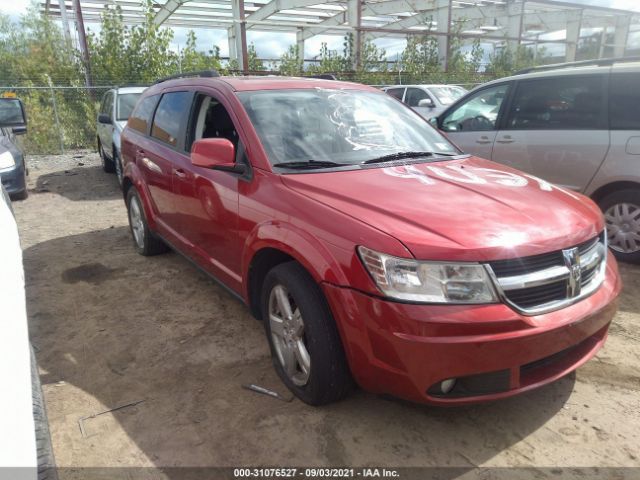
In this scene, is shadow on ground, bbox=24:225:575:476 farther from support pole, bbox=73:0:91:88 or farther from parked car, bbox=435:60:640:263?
support pole, bbox=73:0:91:88

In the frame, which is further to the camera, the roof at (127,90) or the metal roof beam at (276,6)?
the metal roof beam at (276,6)

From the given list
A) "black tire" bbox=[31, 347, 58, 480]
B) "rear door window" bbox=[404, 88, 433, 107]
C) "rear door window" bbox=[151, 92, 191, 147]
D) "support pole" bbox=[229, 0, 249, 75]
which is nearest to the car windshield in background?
"rear door window" bbox=[151, 92, 191, 147]

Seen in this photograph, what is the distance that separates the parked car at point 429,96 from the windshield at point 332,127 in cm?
795

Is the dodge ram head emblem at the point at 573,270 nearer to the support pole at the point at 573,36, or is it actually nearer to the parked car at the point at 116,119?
the parked car at the point at 116,119

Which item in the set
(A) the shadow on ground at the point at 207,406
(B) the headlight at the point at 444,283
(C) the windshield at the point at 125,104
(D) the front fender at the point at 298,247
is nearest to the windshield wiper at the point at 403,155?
(D) the front fender at the point at 298,247

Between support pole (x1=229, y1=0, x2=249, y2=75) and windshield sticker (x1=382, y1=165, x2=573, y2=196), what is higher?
support pole (x1=229, y1=0, x2=249, y2=75)

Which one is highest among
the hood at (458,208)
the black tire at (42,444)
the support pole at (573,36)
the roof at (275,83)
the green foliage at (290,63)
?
the support pole at (573,36)

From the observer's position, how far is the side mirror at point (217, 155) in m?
2.91

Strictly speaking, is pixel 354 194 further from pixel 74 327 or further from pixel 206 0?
pixel 206 0

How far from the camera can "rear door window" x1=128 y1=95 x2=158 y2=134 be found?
466 centimetres

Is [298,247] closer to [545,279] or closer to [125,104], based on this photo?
[545,279]

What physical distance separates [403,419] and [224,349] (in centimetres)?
133

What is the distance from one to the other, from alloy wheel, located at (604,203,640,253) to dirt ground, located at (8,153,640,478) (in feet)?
1.35

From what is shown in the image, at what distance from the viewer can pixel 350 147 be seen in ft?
10.3
